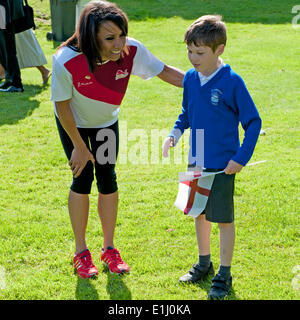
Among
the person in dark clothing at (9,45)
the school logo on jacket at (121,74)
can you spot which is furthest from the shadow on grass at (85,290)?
the person in dark clothing at (9,45)

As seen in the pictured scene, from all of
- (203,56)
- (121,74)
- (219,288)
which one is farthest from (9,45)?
(219,288)

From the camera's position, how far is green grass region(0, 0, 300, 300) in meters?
3.17

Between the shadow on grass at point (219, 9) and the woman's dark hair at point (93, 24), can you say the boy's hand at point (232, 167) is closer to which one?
the woman's dark hair at point (93, 24)

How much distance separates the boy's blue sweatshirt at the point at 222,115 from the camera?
2701 mm

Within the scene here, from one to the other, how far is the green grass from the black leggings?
0.59 meters

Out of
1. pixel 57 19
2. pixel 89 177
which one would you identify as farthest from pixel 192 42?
pixel 57 19

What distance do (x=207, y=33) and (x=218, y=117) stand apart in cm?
47

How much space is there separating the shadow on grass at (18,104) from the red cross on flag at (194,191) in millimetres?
3923

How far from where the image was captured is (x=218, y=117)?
110 inches

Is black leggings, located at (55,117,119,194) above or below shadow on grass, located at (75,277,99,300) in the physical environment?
above

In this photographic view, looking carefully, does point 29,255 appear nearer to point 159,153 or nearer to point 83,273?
point 83,273

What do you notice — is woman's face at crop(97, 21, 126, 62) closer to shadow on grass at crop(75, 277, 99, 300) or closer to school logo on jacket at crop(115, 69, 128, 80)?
school logo on jacket at crop(115, 69, 128, 80)

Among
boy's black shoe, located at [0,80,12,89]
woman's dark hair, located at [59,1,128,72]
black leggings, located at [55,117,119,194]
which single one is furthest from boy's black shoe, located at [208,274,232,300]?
boy's black shoe, located at [0,80,12,89]

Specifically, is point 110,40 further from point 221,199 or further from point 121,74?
point 221,199
